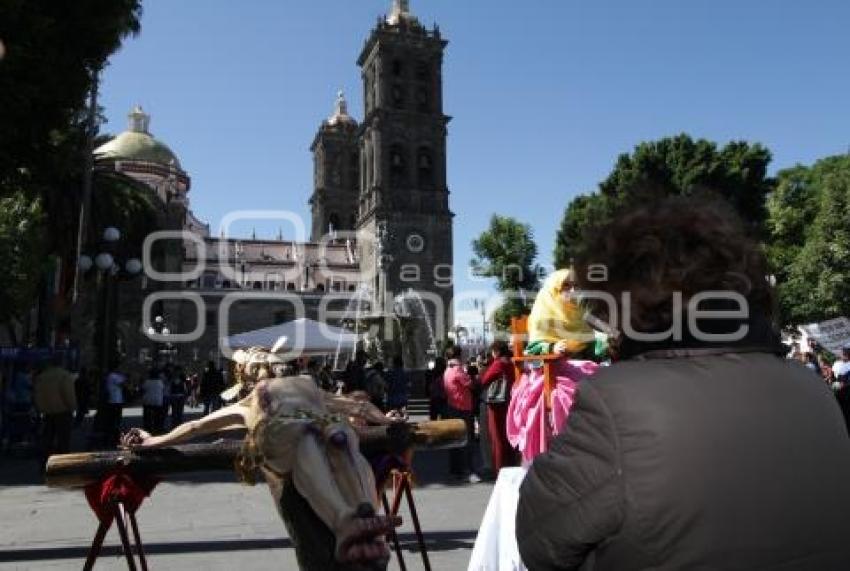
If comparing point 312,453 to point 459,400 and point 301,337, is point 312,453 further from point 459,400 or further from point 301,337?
point 301,337

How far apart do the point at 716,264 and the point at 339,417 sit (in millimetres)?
2278

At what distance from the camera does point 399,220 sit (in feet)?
208

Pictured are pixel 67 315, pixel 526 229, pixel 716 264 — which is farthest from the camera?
pixel 526 229

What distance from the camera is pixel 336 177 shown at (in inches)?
3196

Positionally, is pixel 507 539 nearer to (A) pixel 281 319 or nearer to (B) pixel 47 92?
(B) pixel 47 92

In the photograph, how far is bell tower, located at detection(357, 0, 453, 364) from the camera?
63.0 meters

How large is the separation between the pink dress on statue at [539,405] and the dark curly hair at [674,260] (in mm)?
3385

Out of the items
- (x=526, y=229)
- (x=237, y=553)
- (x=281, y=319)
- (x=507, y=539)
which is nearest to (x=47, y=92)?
(x=237, y=553)

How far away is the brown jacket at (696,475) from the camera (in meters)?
1.51

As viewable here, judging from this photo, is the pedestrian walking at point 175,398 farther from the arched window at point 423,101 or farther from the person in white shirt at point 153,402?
the arched window at point 423,101

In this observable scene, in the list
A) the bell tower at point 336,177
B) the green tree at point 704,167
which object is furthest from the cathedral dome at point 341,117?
the green tree at point 704,167

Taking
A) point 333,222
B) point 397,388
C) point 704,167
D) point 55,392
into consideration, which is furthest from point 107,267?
point 333,222

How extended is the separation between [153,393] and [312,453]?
557 inches

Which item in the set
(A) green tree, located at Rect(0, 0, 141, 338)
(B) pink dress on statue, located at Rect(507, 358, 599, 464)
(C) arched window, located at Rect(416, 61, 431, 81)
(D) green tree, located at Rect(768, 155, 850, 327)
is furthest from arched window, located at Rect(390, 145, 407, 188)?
(B) pink dress on statue, located at Rect(507, 358, 599, 464)
